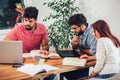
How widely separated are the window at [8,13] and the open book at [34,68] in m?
2.08

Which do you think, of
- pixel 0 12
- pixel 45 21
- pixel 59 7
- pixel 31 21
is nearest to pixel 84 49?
pixel 31 21

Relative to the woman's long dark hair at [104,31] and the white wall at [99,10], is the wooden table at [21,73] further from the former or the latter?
the white wall at [99,10]

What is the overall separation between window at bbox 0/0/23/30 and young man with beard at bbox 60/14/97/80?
162 cm

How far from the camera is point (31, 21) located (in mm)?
3266

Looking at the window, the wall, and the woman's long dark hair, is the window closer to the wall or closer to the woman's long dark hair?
the wall

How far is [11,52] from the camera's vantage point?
2602 mm

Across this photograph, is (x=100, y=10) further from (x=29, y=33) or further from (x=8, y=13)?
(x=8, y=13)

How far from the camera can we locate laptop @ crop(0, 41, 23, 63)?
2564mm

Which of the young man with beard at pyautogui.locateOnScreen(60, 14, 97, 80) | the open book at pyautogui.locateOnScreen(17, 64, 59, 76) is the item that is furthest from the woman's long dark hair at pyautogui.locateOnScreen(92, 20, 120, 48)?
the open book at pyautogui.locateOnScreen(17, 64, 59, 76)

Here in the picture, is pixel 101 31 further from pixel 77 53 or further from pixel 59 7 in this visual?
pixel 59 7

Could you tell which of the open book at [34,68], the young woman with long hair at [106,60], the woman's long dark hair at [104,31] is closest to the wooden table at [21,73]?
the open book at [34,68]

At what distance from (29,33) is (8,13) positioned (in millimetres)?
1346

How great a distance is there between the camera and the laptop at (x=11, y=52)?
2.56m

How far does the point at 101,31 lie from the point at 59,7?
5.74 ft
